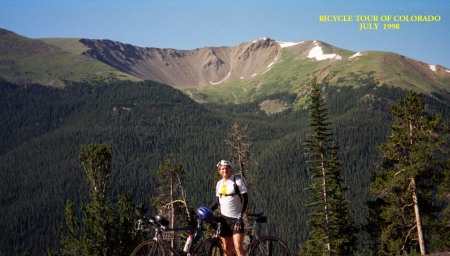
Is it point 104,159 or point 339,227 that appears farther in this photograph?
point 104,159

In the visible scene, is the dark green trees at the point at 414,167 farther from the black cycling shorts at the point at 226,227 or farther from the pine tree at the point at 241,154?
the black cycling shorts at the point at 226,227

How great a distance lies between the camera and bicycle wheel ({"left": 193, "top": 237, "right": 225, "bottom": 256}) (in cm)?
1180

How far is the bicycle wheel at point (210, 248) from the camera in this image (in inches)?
465

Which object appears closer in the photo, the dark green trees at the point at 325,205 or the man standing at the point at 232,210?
the man standing at the point at 232,210

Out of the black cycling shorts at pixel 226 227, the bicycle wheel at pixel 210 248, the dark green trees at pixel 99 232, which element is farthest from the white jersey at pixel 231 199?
the dark green trees at pixel 99 232

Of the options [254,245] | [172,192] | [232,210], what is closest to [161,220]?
[232,210]

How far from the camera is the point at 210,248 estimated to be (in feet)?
39.9

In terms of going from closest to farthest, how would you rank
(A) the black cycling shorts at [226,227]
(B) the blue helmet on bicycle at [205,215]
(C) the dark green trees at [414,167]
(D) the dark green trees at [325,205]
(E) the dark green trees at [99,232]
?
(B) the blue helmet on bicycle at [205,215], (A) the black cycling shorts at [226,227], (C) the dark green trees at [414,167], (E) the dark green trees at [99,232], (D) the dark green trees at [325,205]

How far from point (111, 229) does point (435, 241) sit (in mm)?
26184

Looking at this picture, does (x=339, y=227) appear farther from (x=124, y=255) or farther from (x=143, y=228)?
(x=143, y=228)

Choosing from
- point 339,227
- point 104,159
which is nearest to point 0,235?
point 104,159

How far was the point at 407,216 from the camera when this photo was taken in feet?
106

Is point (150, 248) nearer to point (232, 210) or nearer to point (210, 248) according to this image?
point (210, 248)

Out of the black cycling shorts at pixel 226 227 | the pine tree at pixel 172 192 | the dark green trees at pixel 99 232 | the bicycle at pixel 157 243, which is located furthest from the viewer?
the pine tree at pixel 172 192
